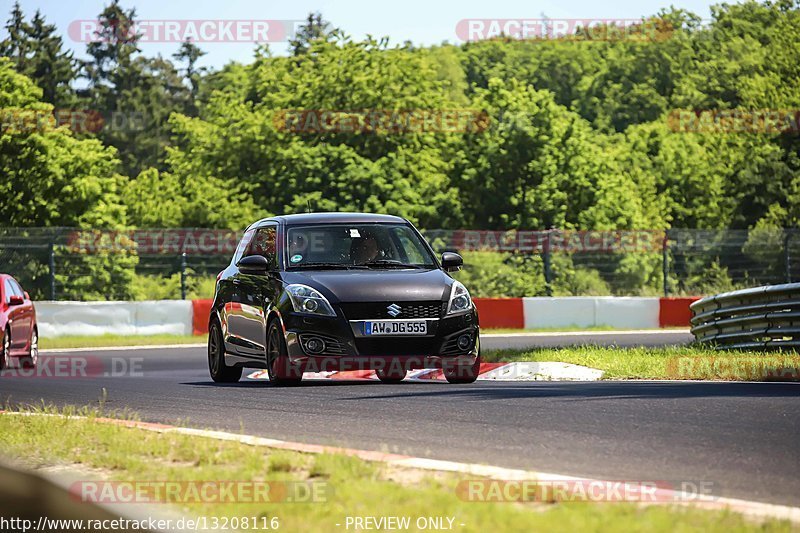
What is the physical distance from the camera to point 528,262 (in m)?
32.5

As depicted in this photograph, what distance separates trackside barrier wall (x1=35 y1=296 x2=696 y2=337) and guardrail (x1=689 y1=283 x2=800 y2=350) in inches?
482

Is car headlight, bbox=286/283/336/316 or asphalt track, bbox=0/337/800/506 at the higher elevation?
car headlight, bbox=286/283/336/316

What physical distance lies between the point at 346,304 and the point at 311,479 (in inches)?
251

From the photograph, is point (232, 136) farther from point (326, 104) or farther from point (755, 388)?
point (755, 388)

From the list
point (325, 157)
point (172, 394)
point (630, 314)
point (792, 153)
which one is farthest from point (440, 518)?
point (792, 153)

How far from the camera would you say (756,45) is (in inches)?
3954

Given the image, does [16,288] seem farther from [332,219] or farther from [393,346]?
[393,346]

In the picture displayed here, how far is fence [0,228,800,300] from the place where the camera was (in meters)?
30.7

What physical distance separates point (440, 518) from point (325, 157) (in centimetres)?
5345

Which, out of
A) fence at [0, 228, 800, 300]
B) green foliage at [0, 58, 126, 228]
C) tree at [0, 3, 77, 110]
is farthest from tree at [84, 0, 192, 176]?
fence at [0, 228, 800, 300]

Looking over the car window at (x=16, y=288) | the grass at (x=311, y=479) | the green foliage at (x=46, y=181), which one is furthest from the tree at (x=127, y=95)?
the grass at (x=311, y=479)

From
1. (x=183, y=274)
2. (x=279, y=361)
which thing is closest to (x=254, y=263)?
(x=279, y=361)

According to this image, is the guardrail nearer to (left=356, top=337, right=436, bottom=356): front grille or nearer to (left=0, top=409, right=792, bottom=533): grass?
(left=356, top=337, right=436, bottom=356): front grille

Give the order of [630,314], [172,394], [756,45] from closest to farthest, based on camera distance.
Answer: [172,394]
[630,314]
[756,45]
